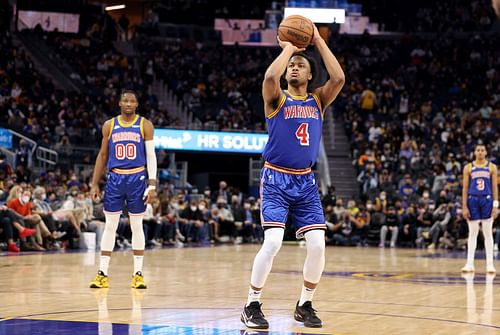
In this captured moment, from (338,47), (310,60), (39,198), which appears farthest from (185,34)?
(310,60)

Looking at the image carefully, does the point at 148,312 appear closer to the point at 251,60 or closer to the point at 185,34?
the point at 251,60

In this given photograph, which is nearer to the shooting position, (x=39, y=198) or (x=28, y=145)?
(x=39, y=198)

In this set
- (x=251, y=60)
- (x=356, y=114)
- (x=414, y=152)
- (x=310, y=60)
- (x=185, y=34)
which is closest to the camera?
(x=310, y=60)

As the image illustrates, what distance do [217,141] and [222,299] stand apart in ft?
68.6

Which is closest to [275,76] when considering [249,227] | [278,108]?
[278,108]

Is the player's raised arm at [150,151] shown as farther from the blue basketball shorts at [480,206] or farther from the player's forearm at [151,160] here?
the blue basketball shorts at [480,206]

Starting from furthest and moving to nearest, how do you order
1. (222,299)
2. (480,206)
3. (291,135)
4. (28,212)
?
(28,212), (480,206), (222,299), (291,135)

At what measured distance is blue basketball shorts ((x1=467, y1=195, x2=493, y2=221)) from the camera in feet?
43.5

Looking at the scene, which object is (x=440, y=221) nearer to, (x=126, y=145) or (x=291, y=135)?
(x=126, y=145)

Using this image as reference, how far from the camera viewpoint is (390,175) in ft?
89.2

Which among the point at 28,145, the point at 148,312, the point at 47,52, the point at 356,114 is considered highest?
the point at 47,52

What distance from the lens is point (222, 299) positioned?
26.9 ft

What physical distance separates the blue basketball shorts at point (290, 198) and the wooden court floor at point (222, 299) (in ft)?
2.60

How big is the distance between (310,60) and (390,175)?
818 inches
